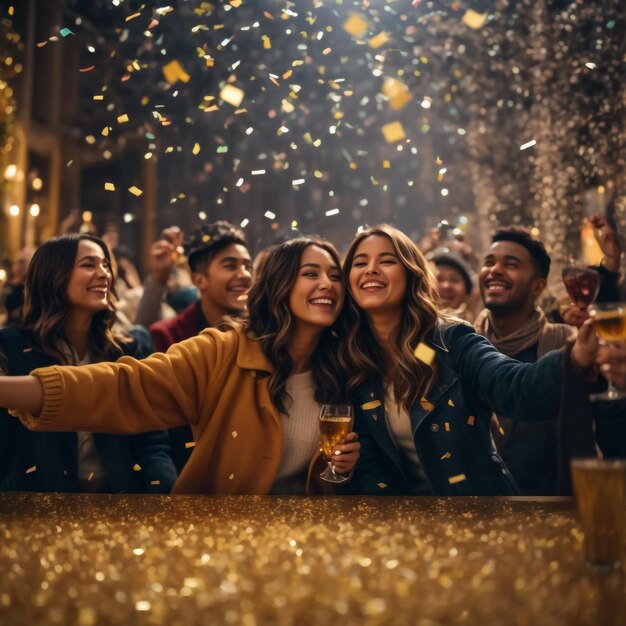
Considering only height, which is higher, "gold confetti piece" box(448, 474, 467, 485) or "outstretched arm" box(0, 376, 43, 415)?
"outstretched arm" box(0, 376, 43, 415)

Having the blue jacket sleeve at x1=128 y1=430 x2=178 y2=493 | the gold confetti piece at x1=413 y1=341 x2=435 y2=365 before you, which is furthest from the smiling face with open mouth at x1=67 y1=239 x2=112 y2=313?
the gold confetti piece at x1=413 y1=341 x2=435 y2=365

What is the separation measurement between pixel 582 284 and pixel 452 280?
1.93 meters

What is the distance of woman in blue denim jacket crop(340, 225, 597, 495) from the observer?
108 inches

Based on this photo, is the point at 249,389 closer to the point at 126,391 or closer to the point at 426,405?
the point at 126,391

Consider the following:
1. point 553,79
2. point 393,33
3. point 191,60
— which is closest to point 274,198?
point 191,60

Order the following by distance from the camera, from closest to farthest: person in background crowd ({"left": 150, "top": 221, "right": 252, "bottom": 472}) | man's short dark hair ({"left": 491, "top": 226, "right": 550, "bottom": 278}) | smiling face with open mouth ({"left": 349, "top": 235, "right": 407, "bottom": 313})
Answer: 1. smiling face with open mouth ({"left": 349, "top": 235, "right": 407, "bottom": 313})
2. man's short dark hair ({"left": 491, "top": 226, "right": 550, "bottom": 278})
3. person in background crowd ({"left": 150, "top": 221, "right": 252, "bottom": 472})

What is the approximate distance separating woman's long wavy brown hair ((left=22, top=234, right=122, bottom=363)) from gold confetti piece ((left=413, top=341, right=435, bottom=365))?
Answer: 1221 mm

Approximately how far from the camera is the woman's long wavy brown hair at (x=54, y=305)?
131 inches

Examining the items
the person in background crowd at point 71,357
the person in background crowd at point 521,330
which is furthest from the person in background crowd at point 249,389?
the person in background crowd at point 521,330

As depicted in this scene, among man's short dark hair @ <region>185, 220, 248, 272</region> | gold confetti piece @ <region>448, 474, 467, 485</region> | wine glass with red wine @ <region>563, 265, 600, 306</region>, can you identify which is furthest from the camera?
man's short dark hair @ <region>185, 220, 248, 272</region>

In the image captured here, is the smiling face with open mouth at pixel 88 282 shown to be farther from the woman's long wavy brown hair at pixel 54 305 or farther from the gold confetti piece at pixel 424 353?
the gold confetti piece at pixel 424 353

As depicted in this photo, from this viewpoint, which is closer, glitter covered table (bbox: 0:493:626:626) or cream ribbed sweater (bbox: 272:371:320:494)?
glitter covered table (bbox: 0:493:626:626)

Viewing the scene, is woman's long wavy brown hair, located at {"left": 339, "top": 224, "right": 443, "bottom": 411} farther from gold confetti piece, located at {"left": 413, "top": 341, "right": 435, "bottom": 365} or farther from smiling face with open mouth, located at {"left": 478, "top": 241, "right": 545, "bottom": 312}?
smiling face with open mouth, located at {"left": 478, "top": 241, "right": 545, "bottom": 312}

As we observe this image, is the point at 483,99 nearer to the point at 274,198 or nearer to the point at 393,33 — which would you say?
the point at 393,33
